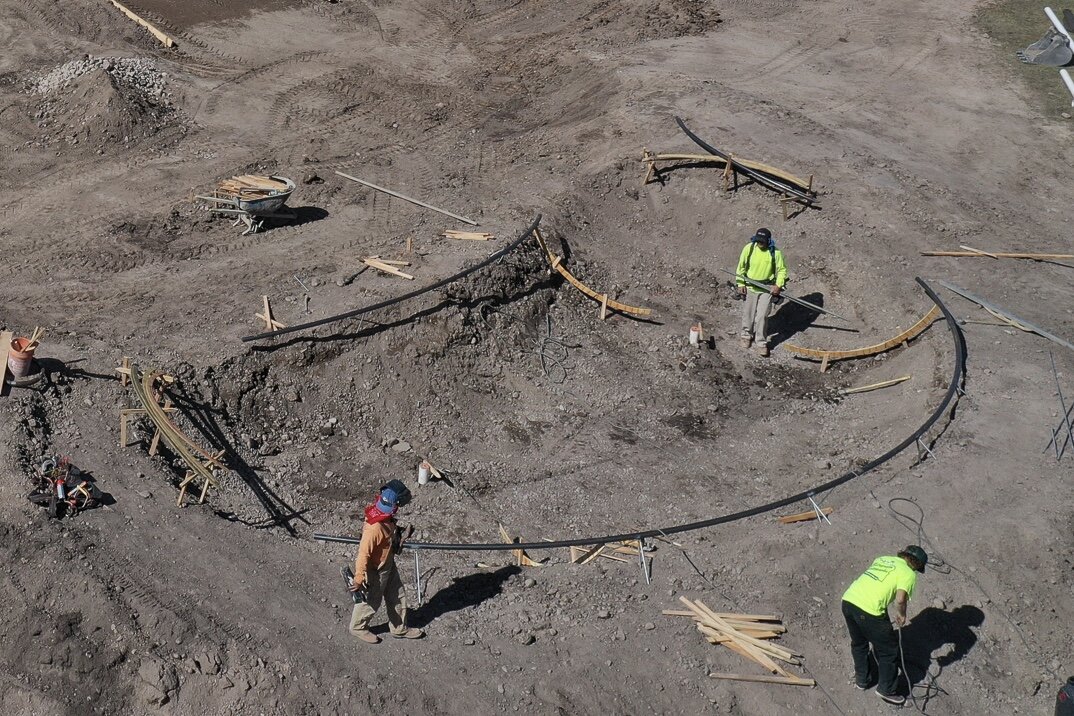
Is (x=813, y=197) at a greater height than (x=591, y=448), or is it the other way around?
(x=813, y=197)

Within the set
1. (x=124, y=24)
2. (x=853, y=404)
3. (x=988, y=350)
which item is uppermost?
(x=124, y=24)

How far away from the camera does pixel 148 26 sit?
22.2 metres

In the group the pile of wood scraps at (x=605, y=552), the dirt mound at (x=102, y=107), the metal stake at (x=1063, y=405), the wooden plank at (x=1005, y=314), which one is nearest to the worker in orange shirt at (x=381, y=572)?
the pile of wood scraps at (x=605, y=552)

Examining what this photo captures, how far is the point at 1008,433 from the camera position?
11.6m

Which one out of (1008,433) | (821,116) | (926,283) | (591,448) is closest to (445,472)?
(591,448)

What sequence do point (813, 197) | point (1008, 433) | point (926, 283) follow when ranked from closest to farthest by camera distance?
point (1008, 433) < point (926, 283) < point (813, 197)

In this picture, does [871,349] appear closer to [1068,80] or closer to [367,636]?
[367,636]

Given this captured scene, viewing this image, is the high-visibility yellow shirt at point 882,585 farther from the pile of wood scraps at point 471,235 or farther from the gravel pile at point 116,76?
the gravel pile at point 116,76

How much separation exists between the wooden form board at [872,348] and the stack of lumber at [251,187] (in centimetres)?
879

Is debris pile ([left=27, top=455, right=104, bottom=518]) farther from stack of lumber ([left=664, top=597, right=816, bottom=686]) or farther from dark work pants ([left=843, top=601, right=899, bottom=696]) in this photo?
dark work pants ([left=843, top=601, right=899, bottom=696])

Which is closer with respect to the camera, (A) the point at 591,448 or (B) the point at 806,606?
(B) the point at 806,606

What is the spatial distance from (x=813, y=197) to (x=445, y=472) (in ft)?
27.7

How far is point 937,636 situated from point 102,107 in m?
17.3

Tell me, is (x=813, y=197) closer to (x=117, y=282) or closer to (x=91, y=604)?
(x=117, y=282)
